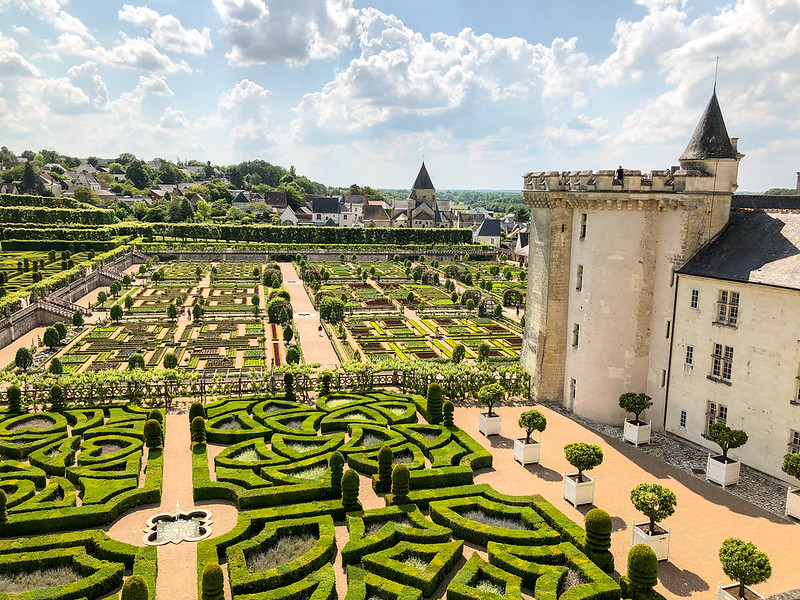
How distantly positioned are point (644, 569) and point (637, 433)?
11.7 meters

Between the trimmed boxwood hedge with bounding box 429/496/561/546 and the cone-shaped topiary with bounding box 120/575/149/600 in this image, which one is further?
the trimmed boxwood hedge with bounding box 429/496/561/546

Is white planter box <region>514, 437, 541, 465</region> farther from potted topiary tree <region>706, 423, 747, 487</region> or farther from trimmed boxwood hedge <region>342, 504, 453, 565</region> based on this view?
potted topiary tree <region>706, 423, 747, 487</region>

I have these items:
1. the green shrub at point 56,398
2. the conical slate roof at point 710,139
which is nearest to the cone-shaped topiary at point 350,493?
the green shrub at point 56,398

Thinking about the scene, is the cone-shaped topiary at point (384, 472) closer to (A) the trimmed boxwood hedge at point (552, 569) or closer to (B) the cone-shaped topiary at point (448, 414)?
(A) the trimmed boxwood hedge at point (552, 569)

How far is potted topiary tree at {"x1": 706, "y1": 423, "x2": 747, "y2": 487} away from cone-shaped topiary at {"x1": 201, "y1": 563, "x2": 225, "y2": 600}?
1841cm

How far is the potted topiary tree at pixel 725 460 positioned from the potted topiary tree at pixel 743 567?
24.6 ft

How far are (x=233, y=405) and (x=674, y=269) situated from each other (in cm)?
2160

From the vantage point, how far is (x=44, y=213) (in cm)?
10969

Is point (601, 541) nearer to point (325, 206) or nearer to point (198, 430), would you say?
point (198, 430)

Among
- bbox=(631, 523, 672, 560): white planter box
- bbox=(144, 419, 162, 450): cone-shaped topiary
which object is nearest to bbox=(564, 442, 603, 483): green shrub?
bbox=(631, 523, 672, 560): white planter box

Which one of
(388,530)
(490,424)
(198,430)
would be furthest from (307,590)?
(490,424)

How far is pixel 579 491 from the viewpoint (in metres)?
21.5

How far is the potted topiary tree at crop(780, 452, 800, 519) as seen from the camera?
20.8 m

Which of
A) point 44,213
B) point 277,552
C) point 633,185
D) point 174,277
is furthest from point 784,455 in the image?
point 44,213
